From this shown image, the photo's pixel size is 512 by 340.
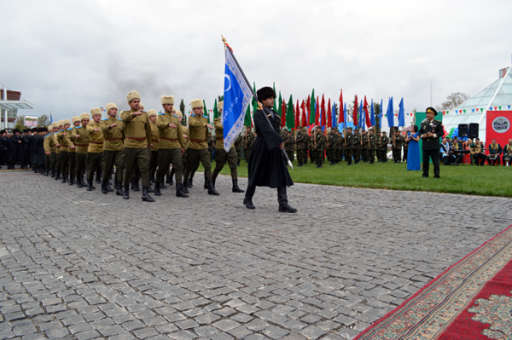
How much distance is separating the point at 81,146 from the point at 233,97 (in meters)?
7.12

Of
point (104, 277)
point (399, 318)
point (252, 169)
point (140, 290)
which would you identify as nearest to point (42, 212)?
point (252, 169)

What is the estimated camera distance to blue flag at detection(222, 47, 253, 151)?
7637mm

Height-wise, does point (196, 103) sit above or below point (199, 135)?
above

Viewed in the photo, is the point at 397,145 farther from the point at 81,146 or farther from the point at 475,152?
the point at 81,146

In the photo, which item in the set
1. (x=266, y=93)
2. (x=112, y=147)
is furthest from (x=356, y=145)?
(x=266, y=93)

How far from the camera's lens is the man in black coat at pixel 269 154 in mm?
6828

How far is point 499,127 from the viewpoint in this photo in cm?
2522

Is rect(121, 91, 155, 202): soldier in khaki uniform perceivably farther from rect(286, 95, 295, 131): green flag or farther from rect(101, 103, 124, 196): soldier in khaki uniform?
rect(286, 95, 295, 131): green flag

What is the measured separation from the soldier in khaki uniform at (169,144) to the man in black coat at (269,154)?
9.61 ft

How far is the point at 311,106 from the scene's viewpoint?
29234mm

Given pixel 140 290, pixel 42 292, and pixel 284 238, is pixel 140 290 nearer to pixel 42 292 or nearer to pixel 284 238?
pixel 42 292

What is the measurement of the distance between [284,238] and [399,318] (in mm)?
2402

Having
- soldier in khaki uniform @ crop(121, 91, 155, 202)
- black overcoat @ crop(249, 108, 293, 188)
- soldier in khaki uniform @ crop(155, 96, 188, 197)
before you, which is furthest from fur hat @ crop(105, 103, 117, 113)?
black overcoat @ crop(249, 108, 293, 188)

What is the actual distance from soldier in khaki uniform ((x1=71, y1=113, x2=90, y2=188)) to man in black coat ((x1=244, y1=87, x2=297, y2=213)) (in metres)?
7.40
